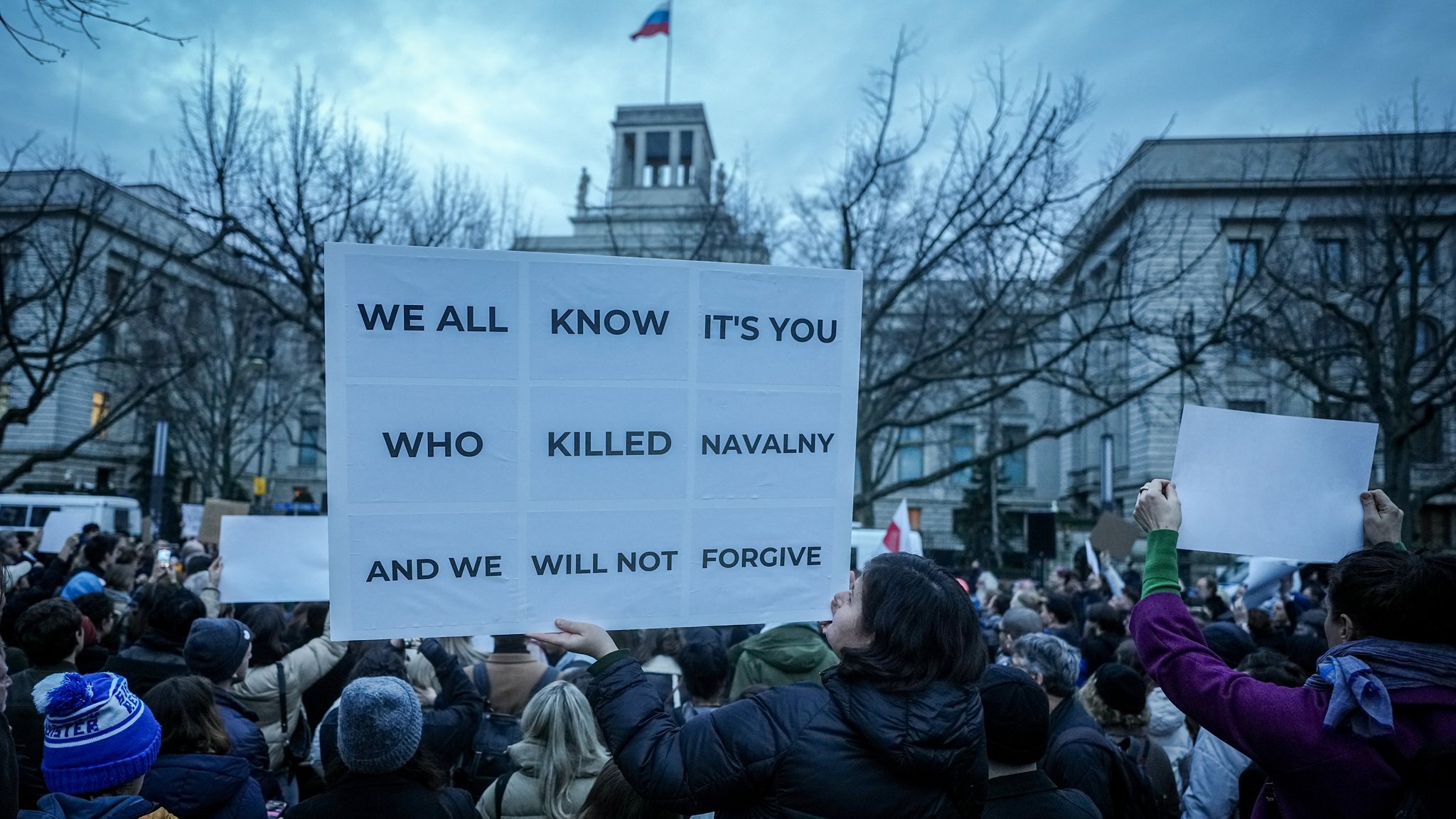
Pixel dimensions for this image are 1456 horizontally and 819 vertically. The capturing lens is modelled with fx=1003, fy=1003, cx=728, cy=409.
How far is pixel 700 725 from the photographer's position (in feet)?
7.20

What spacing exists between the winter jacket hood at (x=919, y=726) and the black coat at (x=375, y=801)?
142cm

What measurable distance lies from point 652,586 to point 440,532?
645mm

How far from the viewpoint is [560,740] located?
3643 mm

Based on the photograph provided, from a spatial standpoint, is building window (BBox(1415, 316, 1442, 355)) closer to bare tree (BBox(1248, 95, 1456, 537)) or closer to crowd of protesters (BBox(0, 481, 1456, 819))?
bare tree (BBox(1248, 95, 1456, 537))

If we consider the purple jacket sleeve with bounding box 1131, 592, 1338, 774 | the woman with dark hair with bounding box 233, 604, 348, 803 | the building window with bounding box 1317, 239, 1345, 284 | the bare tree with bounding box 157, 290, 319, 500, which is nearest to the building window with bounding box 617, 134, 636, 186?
A: the bare tree with bounding box 157, 290, 319, 500

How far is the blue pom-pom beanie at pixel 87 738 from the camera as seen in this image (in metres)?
2.55

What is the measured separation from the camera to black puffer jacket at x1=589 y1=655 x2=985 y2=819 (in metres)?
2.09

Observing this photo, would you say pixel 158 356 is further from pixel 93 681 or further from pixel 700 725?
pixel 700 725

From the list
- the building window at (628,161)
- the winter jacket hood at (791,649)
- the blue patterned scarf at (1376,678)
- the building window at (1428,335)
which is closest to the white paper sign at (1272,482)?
the blue patterned scarf at (1376,678)

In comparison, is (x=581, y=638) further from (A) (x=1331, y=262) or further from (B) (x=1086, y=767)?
(A) (x=1331, y=262)

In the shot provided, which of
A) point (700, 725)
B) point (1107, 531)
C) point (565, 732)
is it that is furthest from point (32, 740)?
point (1107, 531)

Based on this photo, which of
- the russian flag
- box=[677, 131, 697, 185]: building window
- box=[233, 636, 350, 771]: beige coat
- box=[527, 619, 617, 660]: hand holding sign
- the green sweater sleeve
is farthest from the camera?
box=[677, 131, 697, 185]: building window

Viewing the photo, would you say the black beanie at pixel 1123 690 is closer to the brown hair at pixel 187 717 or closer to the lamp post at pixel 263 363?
the brown hair at pixel 187 717

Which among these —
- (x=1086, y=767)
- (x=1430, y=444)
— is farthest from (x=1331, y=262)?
(x=1086, y=767)
